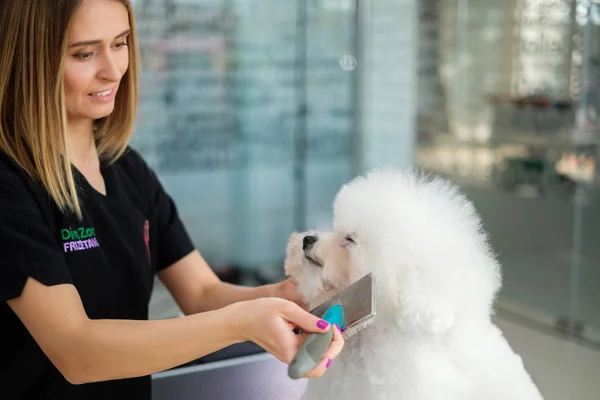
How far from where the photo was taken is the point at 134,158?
1395 millimetres

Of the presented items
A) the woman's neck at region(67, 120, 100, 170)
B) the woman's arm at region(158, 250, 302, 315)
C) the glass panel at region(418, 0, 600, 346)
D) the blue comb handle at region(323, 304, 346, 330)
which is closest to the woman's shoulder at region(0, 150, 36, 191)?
the woman's neck at region(67, 120, 100, 170)

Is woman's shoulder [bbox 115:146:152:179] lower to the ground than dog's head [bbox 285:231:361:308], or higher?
higher

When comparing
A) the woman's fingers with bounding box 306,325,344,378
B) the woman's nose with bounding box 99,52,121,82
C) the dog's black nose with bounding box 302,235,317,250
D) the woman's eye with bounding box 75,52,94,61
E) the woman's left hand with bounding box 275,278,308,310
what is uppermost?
the woman's eye with bounding box 75,52,94,61

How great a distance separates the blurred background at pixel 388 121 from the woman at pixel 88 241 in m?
2.16

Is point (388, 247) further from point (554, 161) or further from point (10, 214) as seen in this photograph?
point (554, 161)

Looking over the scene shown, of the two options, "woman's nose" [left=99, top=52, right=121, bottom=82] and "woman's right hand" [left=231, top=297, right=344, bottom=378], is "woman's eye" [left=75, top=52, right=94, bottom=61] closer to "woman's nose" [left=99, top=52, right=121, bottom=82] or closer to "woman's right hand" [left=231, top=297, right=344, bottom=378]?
"woman's nose" [left=99, top=52, right=121, bottom=82]

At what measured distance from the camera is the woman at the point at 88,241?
911mm

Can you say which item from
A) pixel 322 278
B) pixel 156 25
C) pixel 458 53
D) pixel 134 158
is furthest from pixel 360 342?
pixel 458 53

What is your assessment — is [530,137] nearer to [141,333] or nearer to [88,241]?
[88,241]

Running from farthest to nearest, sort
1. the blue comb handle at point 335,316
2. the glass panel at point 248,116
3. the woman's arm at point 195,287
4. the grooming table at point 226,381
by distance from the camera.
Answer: the glass panel at point 248,116
the grooming table at point 226,381
the woman's arm at point 195,287
the blue comb handle at point 335,316

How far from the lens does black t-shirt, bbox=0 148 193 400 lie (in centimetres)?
99

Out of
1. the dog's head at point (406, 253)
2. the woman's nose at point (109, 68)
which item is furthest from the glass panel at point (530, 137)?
the woman's nose at point (109, 68)

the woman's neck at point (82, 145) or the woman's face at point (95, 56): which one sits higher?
the woman's face at point (95, 56)

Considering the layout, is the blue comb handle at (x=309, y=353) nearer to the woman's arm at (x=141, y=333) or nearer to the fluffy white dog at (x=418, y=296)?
the woman's arm at (x=141, y=333)
